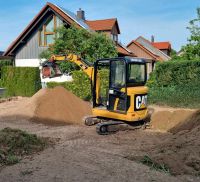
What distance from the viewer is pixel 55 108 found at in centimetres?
1504

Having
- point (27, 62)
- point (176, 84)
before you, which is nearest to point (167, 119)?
point (176, 84)

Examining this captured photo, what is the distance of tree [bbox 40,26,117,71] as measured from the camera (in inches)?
987

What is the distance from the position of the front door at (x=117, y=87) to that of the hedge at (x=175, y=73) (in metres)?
11.8

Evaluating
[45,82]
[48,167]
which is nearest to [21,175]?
[48,167]

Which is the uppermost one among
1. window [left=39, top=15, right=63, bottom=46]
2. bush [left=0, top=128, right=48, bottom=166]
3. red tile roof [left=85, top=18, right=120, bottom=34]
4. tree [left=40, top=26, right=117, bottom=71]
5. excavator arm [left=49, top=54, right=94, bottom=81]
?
red tile roof [left=85, top=18, right=120, bottom=34]

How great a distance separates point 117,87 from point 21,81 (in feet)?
44.4

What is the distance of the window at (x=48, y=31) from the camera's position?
31.0m

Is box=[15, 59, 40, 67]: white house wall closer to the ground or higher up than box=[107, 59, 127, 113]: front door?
higher up

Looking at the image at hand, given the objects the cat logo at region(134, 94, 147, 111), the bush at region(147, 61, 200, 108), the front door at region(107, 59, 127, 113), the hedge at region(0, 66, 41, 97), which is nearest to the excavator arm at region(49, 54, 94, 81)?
the front door at region(107, 59, 127, 113)

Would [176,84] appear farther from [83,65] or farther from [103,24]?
[103,24]

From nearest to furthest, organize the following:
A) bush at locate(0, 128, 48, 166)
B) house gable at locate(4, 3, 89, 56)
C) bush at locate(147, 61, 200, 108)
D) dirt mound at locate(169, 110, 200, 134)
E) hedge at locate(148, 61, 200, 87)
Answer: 1. bush at locate(0, 128, 48, 166)
2. dirt mound at locate(169, 110, 200, 134)
3. bush at locate(147, 61, 200, 108)
4. hedge at locate(148, 61, 200, 87)
5. house gable at locate(4, 3, 89, 56)

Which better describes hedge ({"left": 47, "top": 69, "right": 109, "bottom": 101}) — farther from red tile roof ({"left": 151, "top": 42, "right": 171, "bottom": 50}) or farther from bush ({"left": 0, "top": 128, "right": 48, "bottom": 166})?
red tile roof ({"left": 151, "top": 42, "right": 171, "bottom": 50})

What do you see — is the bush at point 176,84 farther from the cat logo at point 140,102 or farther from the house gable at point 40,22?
the house gable at point 40,22

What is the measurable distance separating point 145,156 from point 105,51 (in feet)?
58.2
